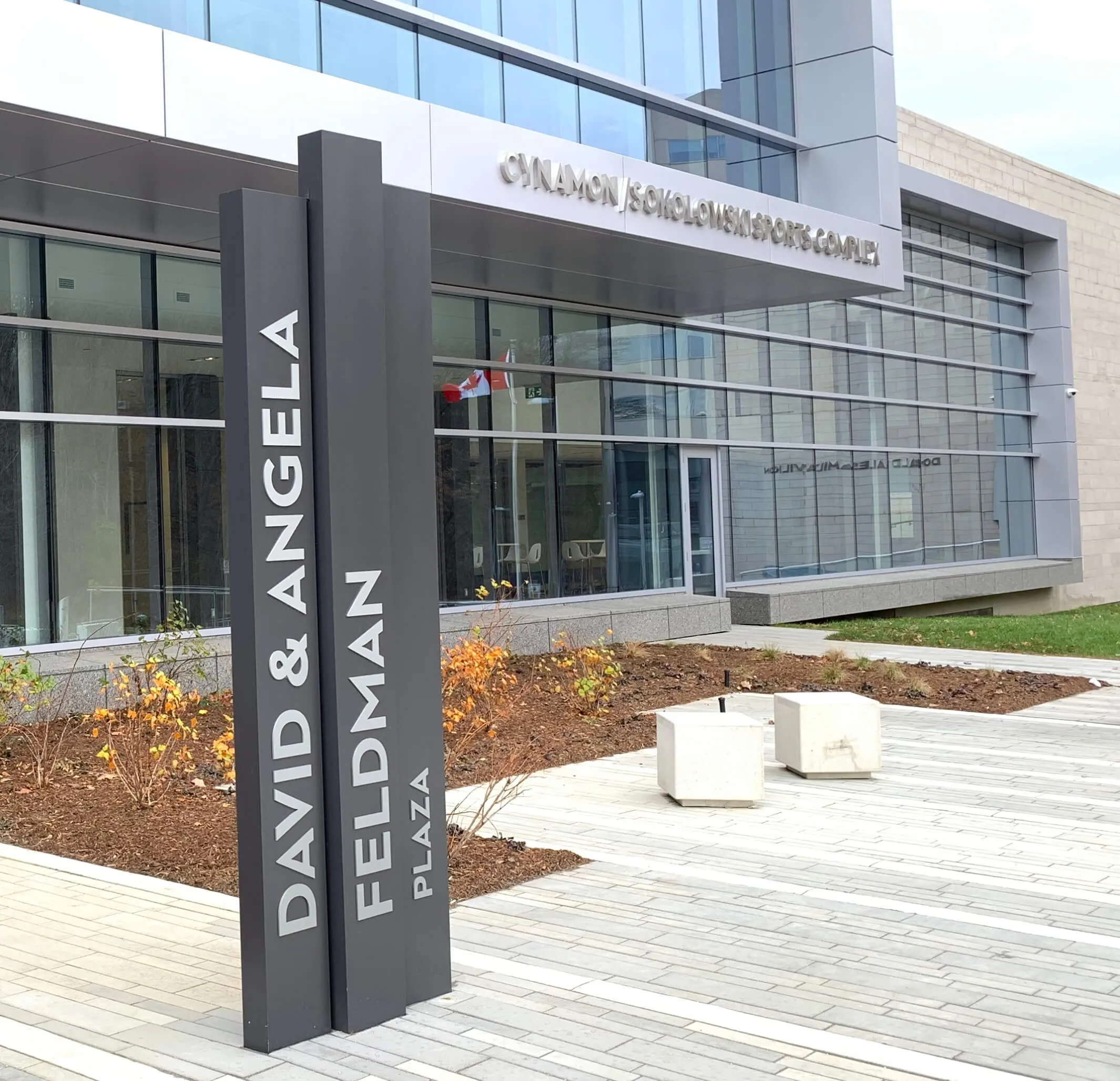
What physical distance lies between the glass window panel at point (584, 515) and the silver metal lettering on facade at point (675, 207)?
4.57 m

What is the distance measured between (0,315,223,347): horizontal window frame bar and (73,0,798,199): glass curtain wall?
3208 mm

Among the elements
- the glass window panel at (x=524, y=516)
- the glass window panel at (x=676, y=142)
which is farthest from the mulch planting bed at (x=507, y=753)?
the glass window panel at (x=676, y=142)

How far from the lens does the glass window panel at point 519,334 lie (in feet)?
62.6

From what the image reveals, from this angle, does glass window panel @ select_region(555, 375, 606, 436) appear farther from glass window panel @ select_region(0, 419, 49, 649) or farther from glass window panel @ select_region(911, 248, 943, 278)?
glass window panel @ select_region(911, 248, 943, 278)

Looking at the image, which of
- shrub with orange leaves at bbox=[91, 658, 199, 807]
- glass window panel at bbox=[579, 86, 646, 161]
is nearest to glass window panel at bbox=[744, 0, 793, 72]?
glass window panel at bbox=[579, 86, 646, 161]

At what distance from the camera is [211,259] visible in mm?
15500

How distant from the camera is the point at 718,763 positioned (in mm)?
8680

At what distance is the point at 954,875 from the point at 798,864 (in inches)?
32.5

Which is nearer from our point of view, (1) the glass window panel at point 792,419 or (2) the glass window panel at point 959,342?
(1) the glass window panel at point 792,419

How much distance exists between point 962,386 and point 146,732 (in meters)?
24.7

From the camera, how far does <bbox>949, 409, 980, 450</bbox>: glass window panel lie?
30625 millimetres

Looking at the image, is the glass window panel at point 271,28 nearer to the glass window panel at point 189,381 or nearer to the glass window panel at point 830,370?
the glass window panel at point 189,381

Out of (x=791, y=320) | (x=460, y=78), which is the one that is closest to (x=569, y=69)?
(x=460, y=78)

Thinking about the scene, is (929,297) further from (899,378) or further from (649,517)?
(649,517)
